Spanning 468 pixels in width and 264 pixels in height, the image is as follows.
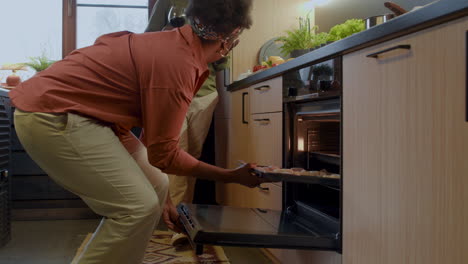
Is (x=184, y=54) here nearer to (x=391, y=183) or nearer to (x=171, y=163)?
(x=171, y=163)

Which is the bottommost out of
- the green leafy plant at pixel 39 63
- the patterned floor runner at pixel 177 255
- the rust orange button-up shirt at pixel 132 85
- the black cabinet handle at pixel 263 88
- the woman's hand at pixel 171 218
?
the patterned floor runner at pixel 177 255

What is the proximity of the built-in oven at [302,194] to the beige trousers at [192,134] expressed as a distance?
0.98 metres

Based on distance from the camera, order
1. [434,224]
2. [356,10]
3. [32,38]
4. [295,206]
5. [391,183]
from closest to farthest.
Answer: [434,224] < [391,183] < [295,206] < [356,10] < [32,38]

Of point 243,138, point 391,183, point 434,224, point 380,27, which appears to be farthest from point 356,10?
point 434,224

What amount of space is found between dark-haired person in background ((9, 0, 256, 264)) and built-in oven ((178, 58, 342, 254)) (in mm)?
233

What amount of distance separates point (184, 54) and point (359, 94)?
0.53 m

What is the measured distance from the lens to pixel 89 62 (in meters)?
1.46

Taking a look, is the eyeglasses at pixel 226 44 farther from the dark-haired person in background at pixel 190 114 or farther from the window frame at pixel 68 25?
the window frame at pixel 68 25

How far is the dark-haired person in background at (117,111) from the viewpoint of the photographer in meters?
1.38

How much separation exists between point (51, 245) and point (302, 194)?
1.49m

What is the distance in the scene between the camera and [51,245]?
2.64m

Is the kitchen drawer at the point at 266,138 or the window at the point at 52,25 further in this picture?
the window at the point at 52,25

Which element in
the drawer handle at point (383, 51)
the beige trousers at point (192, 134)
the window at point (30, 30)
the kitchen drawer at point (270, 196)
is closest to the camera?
the drawer handle at point (383, 51)

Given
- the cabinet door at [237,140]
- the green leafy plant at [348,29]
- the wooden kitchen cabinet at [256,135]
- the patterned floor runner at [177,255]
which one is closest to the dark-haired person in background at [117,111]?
the green leafy plant at [348,29]
